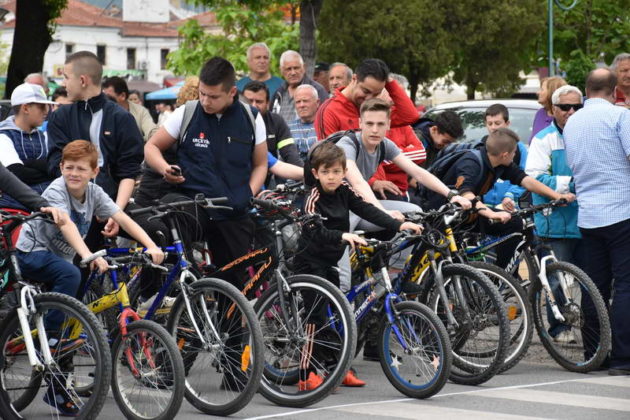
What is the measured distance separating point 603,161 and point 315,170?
2.20m

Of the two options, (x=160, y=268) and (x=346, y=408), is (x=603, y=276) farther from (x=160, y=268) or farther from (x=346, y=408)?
(x=160, y=268)

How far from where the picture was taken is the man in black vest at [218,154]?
8703 millimetres

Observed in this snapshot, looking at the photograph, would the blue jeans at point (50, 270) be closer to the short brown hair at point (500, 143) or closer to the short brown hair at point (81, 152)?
the short brown hair at point (81, 152)

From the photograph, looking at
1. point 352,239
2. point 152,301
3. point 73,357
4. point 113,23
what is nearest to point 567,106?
point 352,239

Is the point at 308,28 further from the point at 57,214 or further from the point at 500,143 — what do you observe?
the point at 57,214

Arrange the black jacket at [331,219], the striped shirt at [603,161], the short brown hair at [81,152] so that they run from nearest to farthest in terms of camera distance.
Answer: the short brown hair at [81,152]
the black jacket at [331,219]
the striped shirt at [603,161]

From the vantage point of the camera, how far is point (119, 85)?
1376 cm

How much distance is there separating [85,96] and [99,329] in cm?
269

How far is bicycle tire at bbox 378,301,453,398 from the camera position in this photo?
8.11m

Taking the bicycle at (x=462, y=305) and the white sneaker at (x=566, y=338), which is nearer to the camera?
the bicycle at (x=462, y=305)

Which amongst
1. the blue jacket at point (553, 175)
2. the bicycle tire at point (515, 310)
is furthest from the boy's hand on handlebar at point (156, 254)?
the blue jacket at point (553, 175)

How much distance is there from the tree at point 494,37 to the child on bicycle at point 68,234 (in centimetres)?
3169

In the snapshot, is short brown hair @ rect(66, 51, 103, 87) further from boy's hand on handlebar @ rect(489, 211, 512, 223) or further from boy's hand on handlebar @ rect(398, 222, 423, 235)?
boy's hand on handlebar @ rect(489, 211, 512, 223)

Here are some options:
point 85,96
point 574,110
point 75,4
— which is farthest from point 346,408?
point 75,4
